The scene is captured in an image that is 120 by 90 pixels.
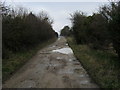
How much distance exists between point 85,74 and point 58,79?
2.14 metres

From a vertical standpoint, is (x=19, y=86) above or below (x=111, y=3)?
below

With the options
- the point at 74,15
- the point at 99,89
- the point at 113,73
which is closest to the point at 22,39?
the point at 113,73

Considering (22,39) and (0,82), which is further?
(22,39)

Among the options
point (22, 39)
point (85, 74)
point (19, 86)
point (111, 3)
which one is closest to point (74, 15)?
point (22, 39)

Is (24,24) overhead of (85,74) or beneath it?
overhead

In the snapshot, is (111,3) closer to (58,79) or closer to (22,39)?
(58,79)

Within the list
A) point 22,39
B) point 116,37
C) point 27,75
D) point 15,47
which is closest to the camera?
point 27,75

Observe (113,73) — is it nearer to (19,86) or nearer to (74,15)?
(19,86)

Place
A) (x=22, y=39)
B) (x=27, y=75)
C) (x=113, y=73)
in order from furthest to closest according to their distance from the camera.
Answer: (x=22, y=39) → (x=27, y=75) → (x=113, y=73)

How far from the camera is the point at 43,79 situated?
38.9 feet

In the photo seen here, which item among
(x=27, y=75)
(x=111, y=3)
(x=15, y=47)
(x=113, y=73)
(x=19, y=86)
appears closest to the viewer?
(x=19, y=86)

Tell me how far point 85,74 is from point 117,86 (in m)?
4.11

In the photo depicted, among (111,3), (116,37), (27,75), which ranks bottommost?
(27,75)

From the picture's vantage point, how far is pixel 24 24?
86.3 feet
